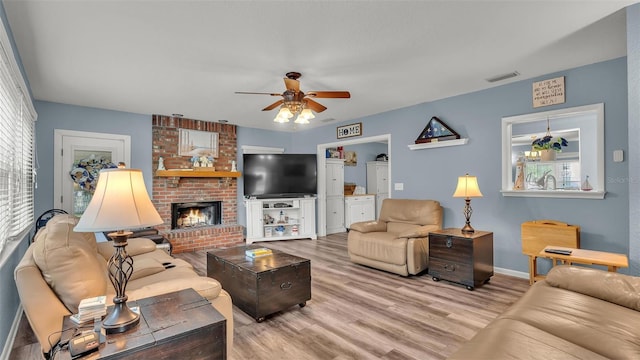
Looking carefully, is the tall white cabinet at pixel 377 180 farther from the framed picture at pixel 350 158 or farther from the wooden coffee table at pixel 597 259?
the wooden coffee table at pixel 597 259

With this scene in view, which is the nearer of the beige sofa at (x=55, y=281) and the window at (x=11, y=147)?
the beige sofa at (x=55, y=281)

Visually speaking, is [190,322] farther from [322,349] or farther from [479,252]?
[479,252]

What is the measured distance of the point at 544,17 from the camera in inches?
89.0

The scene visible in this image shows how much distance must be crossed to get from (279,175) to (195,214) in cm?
180

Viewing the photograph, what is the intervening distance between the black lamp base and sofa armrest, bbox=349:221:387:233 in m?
3.19

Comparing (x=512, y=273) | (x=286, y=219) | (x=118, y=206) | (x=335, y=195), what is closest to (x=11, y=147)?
(x=118, y=206)

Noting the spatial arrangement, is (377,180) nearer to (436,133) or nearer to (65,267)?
(436,133)

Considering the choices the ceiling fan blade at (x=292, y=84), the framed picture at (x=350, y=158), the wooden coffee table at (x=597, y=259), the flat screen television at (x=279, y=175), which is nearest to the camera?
the wooden coffee table at (x=597, y=259)

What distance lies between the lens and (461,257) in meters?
3.33

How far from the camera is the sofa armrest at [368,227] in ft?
14.1

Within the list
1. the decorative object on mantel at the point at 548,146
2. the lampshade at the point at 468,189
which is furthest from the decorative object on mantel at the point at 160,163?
the decorative object on mantel at the point at 548,146

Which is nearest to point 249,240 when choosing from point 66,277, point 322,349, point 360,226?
point 360,226

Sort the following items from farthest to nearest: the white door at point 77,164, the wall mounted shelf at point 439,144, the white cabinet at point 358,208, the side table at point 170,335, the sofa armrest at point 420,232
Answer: the white cabinet at point 358,208, the white door at point 77,164, the wall mounted shelf at point 439,144, the sofa armrest at point 420,232, the side table at point 170,335

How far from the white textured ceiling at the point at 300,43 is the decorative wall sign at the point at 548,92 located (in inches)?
5.6
